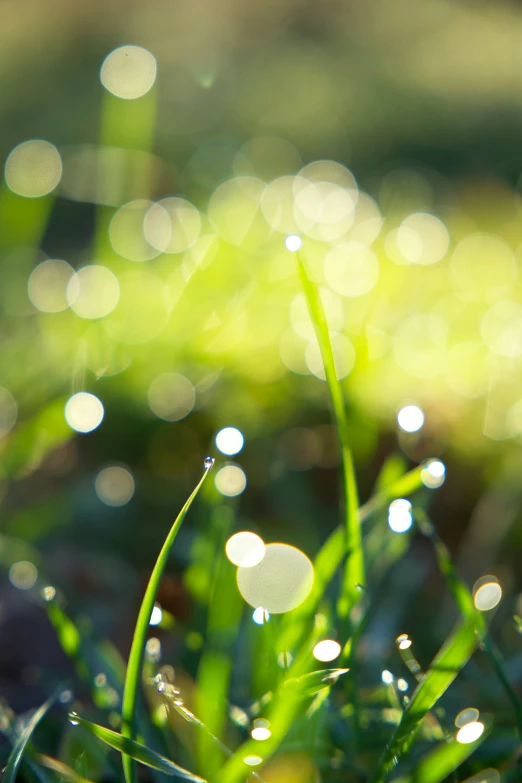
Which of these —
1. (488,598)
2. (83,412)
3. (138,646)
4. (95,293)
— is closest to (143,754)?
(138,646)

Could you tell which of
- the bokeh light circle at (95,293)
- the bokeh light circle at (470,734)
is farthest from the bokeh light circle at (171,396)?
the bokeh light circle at (470,734)

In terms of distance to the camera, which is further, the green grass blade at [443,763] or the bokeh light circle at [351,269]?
the bokeh light circle at [351,269]

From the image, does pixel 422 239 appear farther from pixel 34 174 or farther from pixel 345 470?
pixel 345 470

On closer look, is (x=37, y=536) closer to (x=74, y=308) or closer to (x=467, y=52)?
(x=74, y=308)

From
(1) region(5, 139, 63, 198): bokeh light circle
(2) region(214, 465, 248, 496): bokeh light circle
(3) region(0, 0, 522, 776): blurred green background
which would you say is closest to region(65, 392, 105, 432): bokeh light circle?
(3) region(0, 0, 522, 776): blurred green background

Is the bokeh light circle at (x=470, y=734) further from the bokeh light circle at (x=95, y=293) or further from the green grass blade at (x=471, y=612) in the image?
the bokeh light circle at (x=95, y=293)

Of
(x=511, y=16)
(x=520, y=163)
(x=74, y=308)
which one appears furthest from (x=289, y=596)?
(x=511, y=16)
